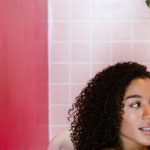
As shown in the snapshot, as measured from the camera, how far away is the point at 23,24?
1276mm

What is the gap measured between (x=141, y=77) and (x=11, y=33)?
426mm

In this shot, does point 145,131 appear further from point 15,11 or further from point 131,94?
point 15,11

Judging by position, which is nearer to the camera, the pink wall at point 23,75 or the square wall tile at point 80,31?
the pink wall at point 23,75

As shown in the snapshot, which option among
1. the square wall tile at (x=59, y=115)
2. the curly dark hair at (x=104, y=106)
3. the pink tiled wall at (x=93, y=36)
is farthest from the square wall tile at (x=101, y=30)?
the curly dark hair at (x=104, y=106)

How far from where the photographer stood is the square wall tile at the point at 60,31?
203 centimetres

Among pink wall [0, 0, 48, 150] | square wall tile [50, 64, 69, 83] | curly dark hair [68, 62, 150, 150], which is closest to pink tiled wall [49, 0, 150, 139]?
square wall tile [50, 64, 69, 83]

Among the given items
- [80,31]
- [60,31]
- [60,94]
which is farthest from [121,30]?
[60,94]

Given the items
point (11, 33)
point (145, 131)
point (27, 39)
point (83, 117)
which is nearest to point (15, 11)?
point (11, 33)

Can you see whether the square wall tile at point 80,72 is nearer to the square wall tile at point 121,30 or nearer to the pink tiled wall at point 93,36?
the pink tiled wall at point 93,36

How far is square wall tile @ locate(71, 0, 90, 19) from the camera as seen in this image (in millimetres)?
2021

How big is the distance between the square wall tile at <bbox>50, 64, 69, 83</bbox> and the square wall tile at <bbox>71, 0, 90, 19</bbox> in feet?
0.86

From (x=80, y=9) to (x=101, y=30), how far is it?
0.50 feet

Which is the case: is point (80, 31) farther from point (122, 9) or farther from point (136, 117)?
point (136, 117)

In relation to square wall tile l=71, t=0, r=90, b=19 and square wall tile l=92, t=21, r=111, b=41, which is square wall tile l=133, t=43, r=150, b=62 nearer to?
square wall tile l=92, t=21, r=111, b=41
